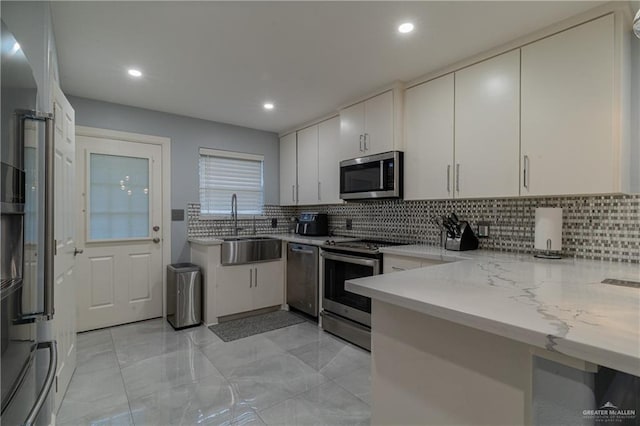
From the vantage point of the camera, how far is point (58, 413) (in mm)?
1873

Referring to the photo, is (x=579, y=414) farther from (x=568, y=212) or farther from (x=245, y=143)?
(x=245, y=143)

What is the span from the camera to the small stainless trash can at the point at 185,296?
3.25 meters

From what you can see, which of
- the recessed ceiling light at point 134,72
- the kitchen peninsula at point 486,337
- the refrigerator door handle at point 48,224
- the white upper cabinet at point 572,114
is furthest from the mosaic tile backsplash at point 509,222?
the refrigerator door handle at point 48,224

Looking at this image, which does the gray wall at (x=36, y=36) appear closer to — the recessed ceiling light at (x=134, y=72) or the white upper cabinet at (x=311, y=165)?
the recessed ceiling light at (x=134, y=72)

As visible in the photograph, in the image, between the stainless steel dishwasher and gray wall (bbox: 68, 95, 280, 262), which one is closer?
gray wall (bbox: 68, 95, 280, 262)

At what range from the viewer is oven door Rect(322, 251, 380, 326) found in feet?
9.15

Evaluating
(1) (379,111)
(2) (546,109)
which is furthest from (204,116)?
(2) (546,109)

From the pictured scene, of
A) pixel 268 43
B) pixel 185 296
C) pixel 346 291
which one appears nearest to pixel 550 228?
pixel 346 291

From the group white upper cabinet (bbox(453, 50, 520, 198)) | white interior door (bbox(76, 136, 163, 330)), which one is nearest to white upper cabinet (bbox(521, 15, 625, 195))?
white upper cabinet (bbox(453, 50, 520, 198))

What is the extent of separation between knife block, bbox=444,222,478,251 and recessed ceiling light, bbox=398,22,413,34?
1.45 metres

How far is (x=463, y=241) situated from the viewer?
2451 millimetres

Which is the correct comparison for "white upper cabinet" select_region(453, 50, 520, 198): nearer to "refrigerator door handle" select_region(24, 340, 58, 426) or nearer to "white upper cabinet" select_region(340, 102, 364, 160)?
"white upper cabinet" select_region(340, 102, 364, 160)

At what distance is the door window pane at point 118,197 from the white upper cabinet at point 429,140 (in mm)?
2855

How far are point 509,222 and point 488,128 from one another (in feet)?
2.51
